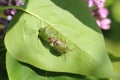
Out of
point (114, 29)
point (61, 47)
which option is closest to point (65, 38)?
point (61, 47)

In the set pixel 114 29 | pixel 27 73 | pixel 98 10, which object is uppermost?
pixel 98 10

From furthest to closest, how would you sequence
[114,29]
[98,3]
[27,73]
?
1. [114,29]
2. [98,3]
3. [27,73]

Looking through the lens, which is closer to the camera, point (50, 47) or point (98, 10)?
point (50, 47)

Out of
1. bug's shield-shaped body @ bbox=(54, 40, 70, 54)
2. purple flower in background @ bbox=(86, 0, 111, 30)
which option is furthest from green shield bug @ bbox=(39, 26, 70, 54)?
purple flower in background @ bbox=(86, 0, 111, 30)

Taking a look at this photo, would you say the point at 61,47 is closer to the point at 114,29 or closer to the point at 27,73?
the point at 27,73

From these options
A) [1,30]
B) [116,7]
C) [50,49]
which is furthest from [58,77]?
[116,7]

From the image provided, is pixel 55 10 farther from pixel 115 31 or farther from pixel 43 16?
pixel 115 31
